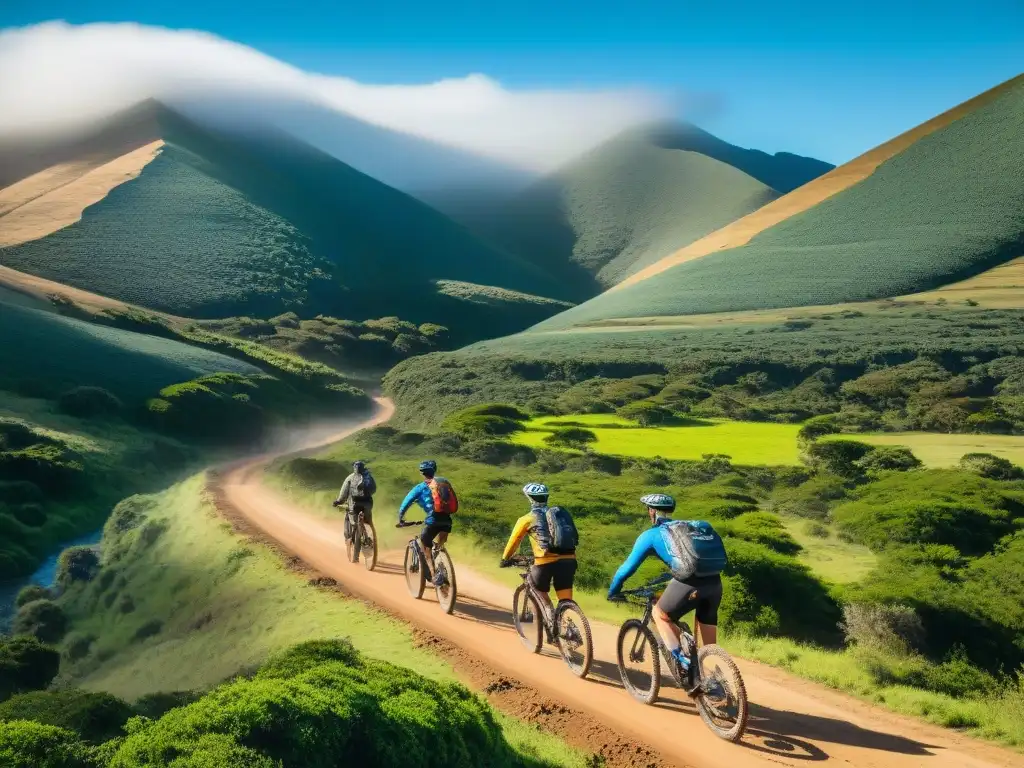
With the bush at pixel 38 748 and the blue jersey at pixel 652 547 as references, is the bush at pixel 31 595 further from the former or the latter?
the blue jersey at pixel 652 547

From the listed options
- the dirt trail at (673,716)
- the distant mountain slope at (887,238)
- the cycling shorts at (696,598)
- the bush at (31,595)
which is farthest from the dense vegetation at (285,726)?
the distant mountain slope at (887,238)

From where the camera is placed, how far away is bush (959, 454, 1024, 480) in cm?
2753

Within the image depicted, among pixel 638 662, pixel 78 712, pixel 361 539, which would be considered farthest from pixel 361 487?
pixel 78 712

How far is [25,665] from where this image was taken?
14.1 metres

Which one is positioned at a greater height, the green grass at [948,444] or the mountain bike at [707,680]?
the mountain bike at [707,680]

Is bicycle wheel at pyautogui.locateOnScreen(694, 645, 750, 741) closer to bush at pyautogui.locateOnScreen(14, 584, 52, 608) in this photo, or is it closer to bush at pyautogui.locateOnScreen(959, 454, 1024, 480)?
bush at pyautogui.locateOnScreen(14, 584, 52, 608)

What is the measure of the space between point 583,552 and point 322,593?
215 inches

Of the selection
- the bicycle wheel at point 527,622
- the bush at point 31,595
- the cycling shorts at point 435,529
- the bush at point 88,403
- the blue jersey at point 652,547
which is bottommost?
the bush at point 31,595

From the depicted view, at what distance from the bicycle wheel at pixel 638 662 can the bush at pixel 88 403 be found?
44.2 metres

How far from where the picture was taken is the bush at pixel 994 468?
27.5m

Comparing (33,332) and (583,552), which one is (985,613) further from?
(33,332)

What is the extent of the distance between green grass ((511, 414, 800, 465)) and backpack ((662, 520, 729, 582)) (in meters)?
25.6

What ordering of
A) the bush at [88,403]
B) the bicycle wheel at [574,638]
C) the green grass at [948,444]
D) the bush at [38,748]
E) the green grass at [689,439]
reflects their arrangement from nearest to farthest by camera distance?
the bush at [38,748]
the bicycle wheel at [574,638]
the green grass at [948,444]
the green grass at [689,439]
the bush at [88,403]

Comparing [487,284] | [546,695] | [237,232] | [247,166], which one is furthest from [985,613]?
[247,166]
